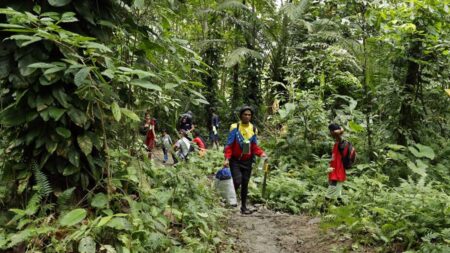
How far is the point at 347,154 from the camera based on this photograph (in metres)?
5.69

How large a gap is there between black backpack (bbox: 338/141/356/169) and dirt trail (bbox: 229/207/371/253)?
35.8 inches

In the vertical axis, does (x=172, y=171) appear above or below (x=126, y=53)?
below

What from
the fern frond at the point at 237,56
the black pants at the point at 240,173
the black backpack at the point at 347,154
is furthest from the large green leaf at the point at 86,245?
the fern frond at the point at 237,56

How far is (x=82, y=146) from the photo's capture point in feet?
10.7

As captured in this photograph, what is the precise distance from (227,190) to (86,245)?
12.1ft

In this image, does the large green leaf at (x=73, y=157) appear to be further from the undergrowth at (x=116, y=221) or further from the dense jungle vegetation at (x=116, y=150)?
the undergrowth at (x=116, y=221)

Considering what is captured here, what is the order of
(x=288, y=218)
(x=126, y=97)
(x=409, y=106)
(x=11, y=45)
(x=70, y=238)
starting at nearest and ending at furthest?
(x=70, y=238), (x=11, y=45), (x=126, y=97), (x=288, y=218), (x=409, y=106)

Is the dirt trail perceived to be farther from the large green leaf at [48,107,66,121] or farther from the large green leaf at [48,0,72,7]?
the large green leaf at [48,0,72,7]

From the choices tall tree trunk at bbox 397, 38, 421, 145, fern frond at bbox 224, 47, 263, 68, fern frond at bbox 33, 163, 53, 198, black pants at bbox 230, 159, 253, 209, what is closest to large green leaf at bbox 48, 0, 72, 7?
fern frond at bbox 33, 163, 53, 198

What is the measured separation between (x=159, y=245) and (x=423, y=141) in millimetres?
6747

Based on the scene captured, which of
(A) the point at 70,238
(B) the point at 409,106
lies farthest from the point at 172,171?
(B) the point at 409,106

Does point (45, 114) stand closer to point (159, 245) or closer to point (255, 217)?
point (159, 245)

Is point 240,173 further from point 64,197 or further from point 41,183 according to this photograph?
point 41,183

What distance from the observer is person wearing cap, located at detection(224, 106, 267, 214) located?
6074 millimetres
